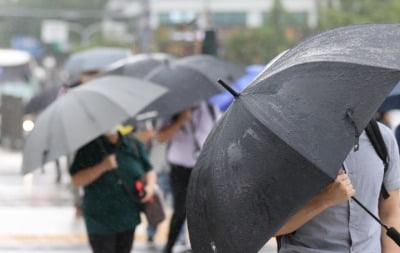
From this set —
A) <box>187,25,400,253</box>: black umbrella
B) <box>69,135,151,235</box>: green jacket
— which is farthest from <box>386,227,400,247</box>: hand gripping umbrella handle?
<box>69,135,151,235</box>: green jacket

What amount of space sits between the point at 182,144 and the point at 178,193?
0.42m

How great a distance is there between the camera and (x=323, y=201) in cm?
323

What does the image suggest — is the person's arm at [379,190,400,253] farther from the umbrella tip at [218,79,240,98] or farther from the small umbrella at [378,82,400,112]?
the small umbrella at [378,82,400,112]

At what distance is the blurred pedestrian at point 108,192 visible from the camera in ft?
18.5

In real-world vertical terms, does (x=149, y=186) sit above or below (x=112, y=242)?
above

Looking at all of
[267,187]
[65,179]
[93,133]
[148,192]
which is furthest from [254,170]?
[65,179]

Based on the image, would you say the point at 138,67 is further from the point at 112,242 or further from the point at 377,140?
the point at 377,140

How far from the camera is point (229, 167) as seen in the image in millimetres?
3156

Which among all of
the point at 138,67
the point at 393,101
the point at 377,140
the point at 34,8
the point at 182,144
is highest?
the point at 377,140

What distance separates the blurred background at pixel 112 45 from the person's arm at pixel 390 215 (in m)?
2.49

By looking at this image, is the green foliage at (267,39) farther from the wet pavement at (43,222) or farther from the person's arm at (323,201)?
the person's arm at (323,201)

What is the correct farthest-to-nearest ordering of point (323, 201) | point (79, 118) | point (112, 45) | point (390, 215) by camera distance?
point (112, 45), point (79, 118), point (390, 215), point (323, 201)

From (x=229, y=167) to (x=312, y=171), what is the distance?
312mm

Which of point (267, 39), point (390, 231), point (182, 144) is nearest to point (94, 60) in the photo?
point (182, 144)
